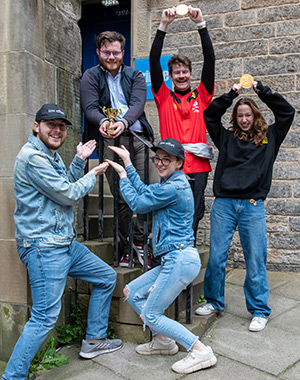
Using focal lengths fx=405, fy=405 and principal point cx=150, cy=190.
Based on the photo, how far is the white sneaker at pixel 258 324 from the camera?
3.21m

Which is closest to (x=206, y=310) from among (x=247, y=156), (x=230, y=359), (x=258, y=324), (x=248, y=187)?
(x=258, y=324)

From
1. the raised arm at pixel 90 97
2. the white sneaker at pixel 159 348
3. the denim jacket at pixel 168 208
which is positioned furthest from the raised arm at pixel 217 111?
the white sneaker at pixel 159 348

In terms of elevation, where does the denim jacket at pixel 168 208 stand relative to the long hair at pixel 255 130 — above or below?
below

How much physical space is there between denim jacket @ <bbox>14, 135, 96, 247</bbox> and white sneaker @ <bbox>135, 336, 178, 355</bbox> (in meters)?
1.04

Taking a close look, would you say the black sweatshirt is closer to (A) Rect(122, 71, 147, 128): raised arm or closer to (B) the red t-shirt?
(B) the red t-shirt

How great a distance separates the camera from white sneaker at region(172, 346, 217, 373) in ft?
8.84

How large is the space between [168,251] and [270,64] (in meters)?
3.28

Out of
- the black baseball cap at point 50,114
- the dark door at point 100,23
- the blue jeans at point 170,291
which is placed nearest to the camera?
the black baseball cap at point 50,114

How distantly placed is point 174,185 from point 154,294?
0.76m

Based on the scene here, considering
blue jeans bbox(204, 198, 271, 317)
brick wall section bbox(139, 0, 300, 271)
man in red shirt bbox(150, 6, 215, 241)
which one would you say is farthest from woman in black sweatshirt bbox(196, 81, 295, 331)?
brick wall section bbox(139, 0, 300, 271)

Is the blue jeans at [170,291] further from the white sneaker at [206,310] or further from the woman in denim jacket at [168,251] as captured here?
the white sneaker at [206,310]

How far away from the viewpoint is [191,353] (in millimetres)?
2736

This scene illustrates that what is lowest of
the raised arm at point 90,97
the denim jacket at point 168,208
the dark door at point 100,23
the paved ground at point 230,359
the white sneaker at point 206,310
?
the paved ground at point 230,359

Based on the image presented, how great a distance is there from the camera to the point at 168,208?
2.82 metres
